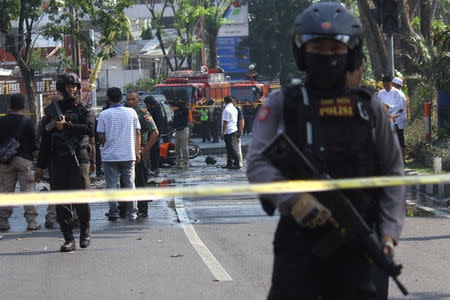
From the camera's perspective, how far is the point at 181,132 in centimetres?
1969

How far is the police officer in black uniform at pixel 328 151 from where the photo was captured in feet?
10.4

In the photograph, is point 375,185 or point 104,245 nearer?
point 375,185

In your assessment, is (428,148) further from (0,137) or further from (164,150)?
(0,137)

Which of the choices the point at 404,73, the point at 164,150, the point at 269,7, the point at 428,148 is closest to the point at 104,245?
the point at 428,148

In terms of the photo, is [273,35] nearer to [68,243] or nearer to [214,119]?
[214,119]

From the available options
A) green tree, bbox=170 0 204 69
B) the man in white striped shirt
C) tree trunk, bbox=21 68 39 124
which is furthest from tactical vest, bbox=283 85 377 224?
green tree, bbox=170 0 204 69

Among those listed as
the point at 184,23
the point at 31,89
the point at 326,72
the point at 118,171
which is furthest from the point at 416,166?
the point at 184,23

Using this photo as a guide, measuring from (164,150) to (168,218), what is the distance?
9376 mm

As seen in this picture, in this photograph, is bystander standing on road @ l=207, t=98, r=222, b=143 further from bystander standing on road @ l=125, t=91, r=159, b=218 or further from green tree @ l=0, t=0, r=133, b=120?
bystander standing on road @ l=125, t=91, r=159, b=218

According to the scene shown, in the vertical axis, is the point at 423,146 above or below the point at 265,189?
below

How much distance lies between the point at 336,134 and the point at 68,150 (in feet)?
18.3

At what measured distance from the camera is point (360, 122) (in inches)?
128

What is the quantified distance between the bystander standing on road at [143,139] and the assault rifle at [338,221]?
8138mm

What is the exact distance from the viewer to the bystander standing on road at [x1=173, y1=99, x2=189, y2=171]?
1944 centimetres
